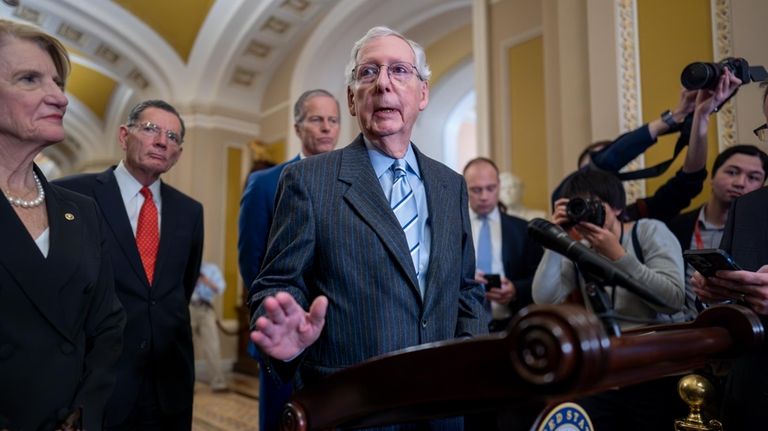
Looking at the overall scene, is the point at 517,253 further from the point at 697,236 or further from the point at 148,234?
the point at 148,234

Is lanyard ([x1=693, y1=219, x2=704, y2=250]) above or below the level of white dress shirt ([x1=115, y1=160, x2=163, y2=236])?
below

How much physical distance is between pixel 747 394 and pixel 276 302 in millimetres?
1237

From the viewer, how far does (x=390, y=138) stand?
129 cm

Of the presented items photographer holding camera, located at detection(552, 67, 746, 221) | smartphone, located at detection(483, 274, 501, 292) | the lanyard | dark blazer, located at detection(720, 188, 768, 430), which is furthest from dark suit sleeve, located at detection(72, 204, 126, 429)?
the lanyard

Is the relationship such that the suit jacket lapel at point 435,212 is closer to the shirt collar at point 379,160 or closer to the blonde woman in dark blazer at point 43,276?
the shirt collar at point 379,160

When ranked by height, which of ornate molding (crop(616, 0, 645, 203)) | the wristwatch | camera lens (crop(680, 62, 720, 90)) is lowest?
the wristwatch

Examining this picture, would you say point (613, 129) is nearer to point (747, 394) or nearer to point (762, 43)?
point (762, 43)

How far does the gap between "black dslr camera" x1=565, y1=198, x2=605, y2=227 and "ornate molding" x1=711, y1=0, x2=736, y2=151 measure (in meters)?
1.32

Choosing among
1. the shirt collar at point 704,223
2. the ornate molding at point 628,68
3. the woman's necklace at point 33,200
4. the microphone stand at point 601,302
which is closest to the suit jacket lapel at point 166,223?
the woman's necklace at point 33,200

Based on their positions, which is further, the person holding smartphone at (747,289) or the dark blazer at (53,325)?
the person holding smartphone at (747,289)

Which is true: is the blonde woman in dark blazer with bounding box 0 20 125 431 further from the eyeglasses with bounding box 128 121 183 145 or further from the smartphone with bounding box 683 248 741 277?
the smartphone with bounding box 683 248 741 277

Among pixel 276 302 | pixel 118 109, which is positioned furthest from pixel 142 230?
pixel 118 109

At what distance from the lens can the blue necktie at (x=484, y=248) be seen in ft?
9.65

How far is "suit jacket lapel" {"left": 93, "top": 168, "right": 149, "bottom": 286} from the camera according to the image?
1.97 m
